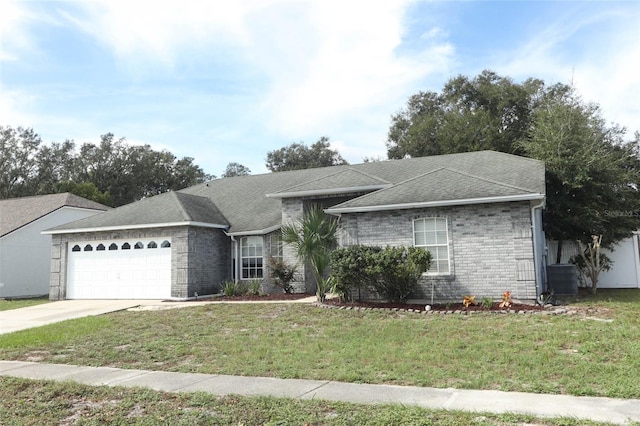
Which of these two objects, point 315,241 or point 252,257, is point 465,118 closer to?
point 252,257

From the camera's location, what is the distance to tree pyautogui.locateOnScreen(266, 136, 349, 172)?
182 feet

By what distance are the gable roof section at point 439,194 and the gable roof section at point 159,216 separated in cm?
662

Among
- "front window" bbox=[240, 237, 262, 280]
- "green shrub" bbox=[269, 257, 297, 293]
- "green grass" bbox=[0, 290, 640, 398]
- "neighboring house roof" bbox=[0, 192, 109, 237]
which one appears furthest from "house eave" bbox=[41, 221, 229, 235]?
"neighboring house roof" bbox=[0, 192, 109, 237]

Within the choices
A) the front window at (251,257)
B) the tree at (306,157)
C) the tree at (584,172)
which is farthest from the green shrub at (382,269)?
the tree at (306,157)

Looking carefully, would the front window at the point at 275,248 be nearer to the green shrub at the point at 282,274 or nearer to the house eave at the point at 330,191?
the green shrub at the point at 282,274

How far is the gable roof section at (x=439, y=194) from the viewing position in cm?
1396

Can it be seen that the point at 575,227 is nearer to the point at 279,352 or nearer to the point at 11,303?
the point at 279,352

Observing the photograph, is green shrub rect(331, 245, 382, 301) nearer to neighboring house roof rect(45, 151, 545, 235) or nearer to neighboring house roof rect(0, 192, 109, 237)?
neighboring house roof rect(45, 151, 545, 235)

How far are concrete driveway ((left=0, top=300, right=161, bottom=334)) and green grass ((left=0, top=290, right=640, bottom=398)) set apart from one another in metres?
1.48

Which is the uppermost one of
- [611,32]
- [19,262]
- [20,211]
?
[611,32]

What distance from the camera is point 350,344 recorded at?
30.8ft

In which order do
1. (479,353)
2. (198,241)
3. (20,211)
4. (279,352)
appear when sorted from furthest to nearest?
(20,211) < (198,241) < (279,352) < (479,353)

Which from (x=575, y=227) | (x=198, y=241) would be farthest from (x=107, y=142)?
(x=575, y=227)

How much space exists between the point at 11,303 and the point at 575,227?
23.4 m
